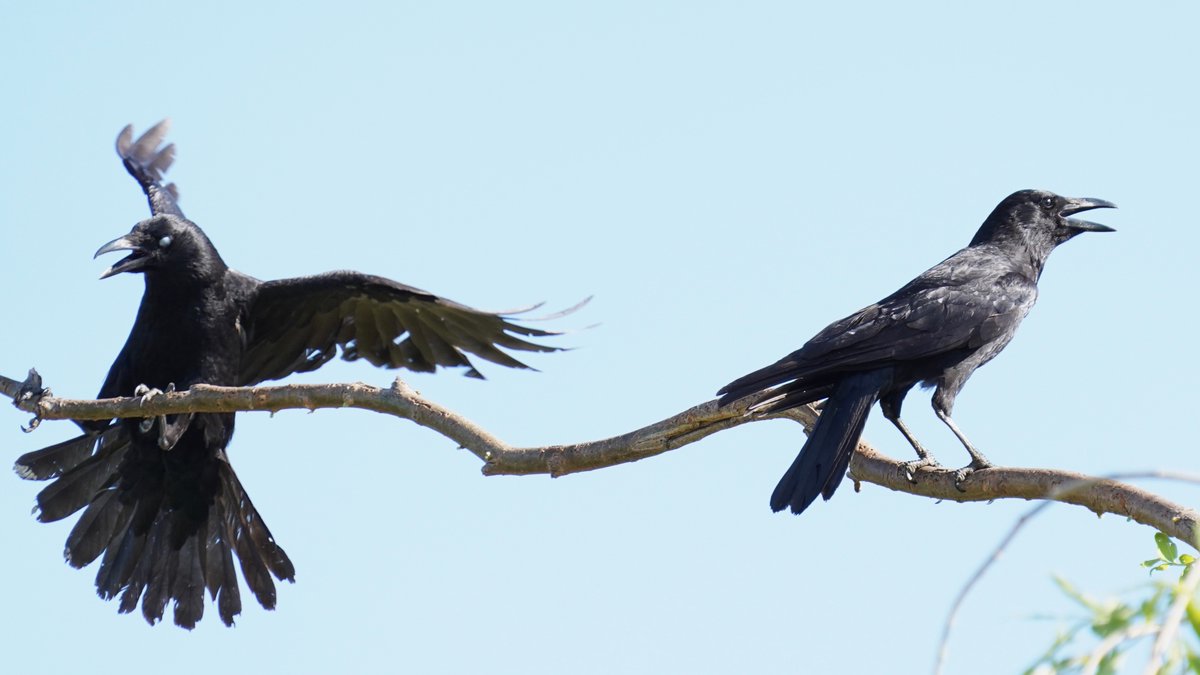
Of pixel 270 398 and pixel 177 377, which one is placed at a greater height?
pixel 177 377

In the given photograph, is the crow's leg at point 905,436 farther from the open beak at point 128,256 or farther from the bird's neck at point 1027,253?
the open beak at point 128,256

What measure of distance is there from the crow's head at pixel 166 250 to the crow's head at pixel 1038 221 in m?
4.31

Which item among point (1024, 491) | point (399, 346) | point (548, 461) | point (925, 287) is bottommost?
point (1024, 491)

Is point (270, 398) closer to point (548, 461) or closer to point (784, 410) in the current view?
point (548, 461)

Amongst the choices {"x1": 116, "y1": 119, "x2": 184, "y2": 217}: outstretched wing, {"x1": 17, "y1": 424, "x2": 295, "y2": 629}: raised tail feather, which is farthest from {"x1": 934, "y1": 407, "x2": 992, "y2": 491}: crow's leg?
{"x1": 116, "y1": 119, "x2": 184, "y2": 217}: outstretched wing

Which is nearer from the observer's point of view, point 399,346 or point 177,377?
point 177,377

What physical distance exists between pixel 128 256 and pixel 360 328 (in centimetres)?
133

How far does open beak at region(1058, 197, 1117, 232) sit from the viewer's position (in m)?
7.36

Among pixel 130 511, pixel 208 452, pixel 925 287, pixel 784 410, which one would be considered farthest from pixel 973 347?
pixel 130 511

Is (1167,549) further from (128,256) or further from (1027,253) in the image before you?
(128,256)

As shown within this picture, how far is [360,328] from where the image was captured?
7754 millimetres

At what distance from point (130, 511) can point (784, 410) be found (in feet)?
12.7

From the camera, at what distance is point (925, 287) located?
655 centimetres

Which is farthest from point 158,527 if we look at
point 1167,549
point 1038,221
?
point 1167,549
